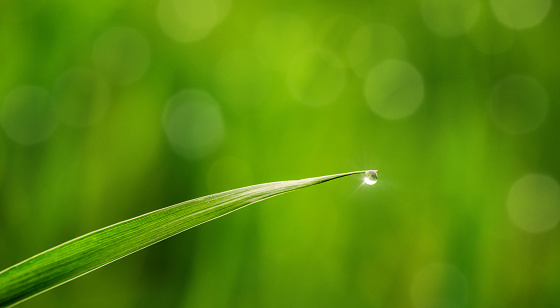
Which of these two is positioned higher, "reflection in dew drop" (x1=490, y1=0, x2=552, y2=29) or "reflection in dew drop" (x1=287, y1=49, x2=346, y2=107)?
"reflection in dew drop" (x1=490, y1=0, x2=552, y2=29)

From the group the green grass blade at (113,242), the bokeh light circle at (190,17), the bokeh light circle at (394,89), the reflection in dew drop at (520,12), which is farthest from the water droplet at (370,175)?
the reflection in dew drop at (520,12)

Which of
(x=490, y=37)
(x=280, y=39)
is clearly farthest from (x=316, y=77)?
(x=490, y=37)

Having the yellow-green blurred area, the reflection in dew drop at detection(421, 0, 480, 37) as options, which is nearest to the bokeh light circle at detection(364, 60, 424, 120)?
the yellow-green blurred area

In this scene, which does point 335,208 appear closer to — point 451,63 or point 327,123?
point 327,123

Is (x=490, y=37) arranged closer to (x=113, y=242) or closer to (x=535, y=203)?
(x=535, y=203)

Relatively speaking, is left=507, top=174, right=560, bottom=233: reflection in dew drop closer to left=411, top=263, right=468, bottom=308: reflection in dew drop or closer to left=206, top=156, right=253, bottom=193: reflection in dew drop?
left=411, top=263, right=468, bottom=308: reflection in dew drop
